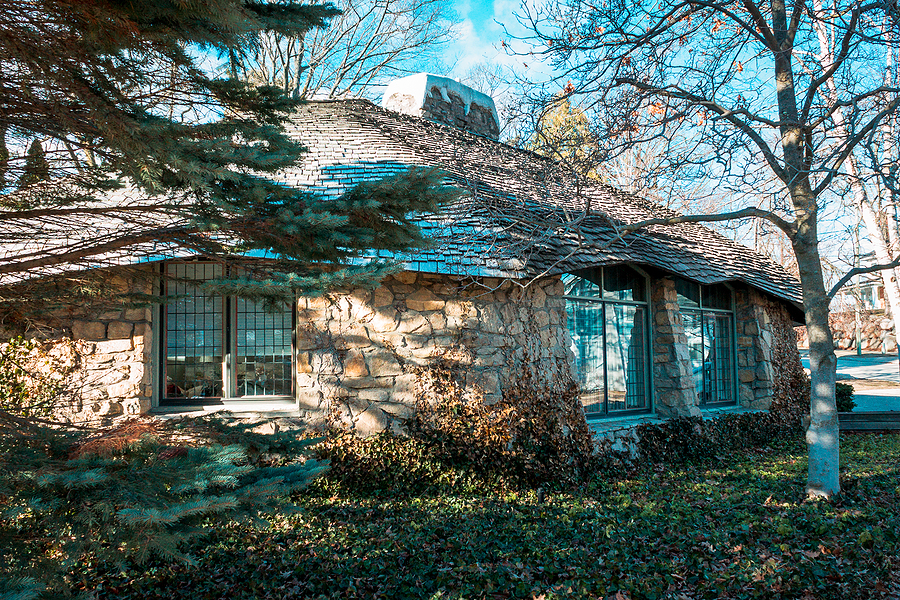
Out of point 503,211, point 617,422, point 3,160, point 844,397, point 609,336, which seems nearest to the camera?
point 3,160

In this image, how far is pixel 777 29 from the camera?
6.16 m

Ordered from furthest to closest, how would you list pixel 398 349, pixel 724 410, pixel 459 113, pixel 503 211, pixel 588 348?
pixel 459 113, pixel 724 410, pixel 588 348, pixel 503 211, pixel 398 349

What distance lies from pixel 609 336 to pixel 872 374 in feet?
75.4

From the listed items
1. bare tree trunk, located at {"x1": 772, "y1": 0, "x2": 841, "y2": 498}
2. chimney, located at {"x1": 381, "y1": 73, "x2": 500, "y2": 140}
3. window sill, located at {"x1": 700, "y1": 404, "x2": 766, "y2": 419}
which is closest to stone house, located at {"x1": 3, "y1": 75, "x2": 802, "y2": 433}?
window sill, located at {"x1": 700, "y1": 404, "x2": 766, "y2": 419}

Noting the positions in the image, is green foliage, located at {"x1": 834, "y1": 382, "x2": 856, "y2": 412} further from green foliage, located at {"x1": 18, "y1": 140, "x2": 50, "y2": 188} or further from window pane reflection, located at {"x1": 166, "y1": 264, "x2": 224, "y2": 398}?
green foliage, located at {"x1": 18, "y1": 140, "x2": 50, "y2": 188}

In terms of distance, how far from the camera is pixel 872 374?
25016 mm

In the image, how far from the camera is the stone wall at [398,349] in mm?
6555

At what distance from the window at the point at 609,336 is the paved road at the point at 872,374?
9.32 metres

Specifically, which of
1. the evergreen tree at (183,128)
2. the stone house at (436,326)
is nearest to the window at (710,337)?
the stone house at (436,326)

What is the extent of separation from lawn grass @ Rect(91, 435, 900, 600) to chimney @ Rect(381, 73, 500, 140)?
27.1 feet

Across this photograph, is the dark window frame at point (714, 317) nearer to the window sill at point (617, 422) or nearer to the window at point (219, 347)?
the window sill at point (617, 422)

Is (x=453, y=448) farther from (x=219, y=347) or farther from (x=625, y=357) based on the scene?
(x=625, y=357)

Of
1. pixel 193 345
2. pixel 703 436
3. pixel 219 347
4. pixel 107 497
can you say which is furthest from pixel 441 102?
pixel 107 497

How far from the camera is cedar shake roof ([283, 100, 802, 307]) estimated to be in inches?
262
